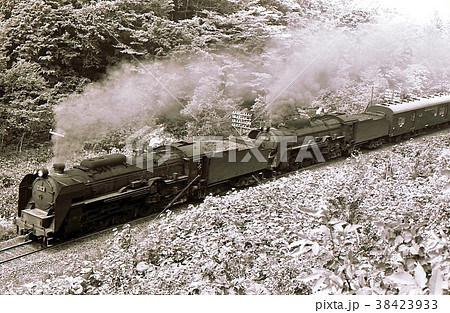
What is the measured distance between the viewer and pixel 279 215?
788 cm

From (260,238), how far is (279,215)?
128 cm

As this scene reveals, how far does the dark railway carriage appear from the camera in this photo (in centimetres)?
1877

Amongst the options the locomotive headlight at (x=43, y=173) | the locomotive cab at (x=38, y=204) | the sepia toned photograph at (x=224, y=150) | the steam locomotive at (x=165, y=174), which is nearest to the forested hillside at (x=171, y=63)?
the sepia toned photograph at (x=224, y=150)

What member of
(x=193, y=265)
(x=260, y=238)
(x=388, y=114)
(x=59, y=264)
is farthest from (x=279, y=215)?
(x=388, y=114)

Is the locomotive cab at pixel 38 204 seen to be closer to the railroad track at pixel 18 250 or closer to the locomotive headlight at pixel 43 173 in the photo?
the locomotive headlight at pixel 43 173

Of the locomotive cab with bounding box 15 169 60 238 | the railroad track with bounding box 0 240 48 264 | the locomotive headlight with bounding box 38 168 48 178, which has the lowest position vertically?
the railroad track with bounding box 0 240 48 264

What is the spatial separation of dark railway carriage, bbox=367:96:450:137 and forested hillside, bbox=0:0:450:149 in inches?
177

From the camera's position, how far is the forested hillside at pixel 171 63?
618 inches

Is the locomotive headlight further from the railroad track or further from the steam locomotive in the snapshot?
the railroad track

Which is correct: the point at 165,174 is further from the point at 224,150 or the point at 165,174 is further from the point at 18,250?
the point at 18,250

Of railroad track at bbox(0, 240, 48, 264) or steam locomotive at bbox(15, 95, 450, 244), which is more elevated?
steam locomotive at bbox(15, 95, 450, 244)

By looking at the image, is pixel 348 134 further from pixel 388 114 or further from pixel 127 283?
pixel 127 283

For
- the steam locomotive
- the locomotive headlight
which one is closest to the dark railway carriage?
the steam locomotive

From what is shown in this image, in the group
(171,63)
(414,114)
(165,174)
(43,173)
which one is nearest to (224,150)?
(165,174)
